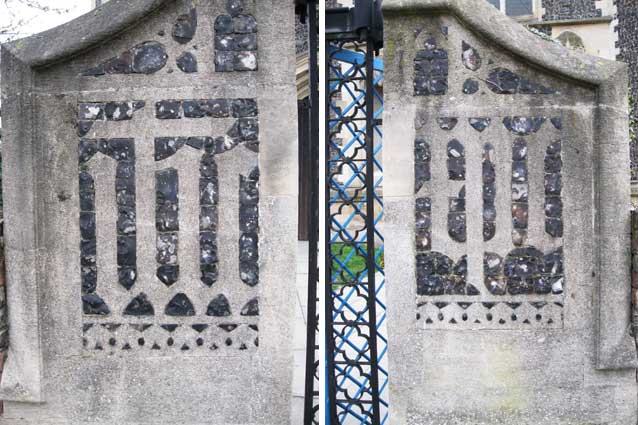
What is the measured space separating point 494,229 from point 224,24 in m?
2.02

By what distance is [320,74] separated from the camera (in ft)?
11.2

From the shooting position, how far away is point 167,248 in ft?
12.0

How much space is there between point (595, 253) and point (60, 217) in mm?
3197

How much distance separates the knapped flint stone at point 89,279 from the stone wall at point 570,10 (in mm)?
14606

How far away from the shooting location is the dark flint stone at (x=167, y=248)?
12.0 feet

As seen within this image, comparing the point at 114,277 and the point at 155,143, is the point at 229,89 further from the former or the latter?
the point at 114,277

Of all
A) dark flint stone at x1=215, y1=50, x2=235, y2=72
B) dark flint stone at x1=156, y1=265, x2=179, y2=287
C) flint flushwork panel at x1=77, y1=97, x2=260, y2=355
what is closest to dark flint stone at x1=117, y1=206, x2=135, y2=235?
flint flushwork panel at x1=77, y1=97, x2=260, y2=355

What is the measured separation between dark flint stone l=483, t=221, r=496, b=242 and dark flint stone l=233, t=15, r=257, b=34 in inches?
70.9

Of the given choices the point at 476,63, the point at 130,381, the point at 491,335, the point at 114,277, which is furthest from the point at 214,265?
the point at 476,63

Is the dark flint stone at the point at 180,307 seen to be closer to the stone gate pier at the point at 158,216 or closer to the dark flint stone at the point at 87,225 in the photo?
the stone gate pier at the point at 158,216

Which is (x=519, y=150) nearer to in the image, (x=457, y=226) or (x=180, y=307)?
(x=457, y=226)

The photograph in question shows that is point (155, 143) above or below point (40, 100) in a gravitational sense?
below

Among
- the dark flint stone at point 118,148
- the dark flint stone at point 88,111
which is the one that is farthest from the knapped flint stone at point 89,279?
the dark flint stone at point 88,111

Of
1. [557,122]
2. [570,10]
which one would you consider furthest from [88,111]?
[570,10]
